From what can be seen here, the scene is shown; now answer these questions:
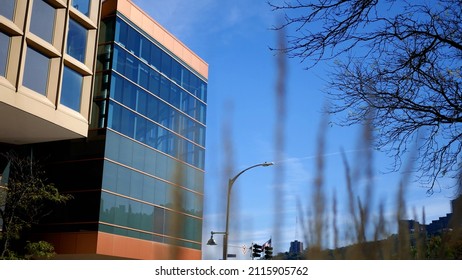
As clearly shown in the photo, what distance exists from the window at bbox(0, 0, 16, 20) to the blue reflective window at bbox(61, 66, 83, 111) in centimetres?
197

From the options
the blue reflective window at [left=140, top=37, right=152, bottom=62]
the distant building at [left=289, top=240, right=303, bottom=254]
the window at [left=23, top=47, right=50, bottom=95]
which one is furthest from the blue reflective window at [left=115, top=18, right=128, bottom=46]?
the distant building at [left=289, top=240, right=303, bottom=254]

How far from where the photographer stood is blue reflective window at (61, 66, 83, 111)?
1167 cm

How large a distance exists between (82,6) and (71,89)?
1899 millimetres

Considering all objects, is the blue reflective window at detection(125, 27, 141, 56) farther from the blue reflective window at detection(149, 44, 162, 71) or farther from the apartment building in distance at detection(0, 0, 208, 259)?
the blue reflective window at detection(149, 44, 162, 71)

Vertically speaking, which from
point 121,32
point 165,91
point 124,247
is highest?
point 121,32

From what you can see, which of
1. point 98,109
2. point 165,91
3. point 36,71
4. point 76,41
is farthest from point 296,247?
point 98,109

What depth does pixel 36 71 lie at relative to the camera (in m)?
10.6

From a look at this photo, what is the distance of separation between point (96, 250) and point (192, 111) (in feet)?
18.9

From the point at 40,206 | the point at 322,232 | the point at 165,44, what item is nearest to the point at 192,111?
the point at 165,44

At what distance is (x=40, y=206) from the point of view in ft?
36.1

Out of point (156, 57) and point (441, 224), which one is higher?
point (156, 57)

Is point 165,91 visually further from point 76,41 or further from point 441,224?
point 441,224

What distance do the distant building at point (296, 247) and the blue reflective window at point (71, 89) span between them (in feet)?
30.4
